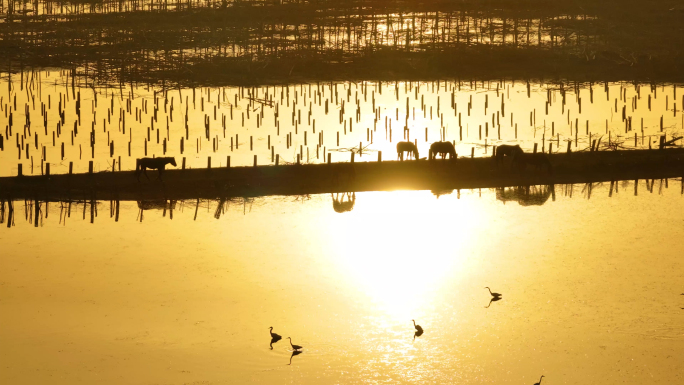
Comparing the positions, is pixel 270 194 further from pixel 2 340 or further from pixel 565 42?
pixel 565 42

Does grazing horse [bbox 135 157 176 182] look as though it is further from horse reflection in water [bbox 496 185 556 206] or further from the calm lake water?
horse reflection in water [bbox 496 185 556 206]

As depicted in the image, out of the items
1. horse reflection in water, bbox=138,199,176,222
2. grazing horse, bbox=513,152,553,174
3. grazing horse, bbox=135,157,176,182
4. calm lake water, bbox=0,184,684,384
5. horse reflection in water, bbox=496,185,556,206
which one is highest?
grazing horse, bbox=513,152,553,174

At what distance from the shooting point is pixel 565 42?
131 feet

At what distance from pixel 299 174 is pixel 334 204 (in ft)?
4.71

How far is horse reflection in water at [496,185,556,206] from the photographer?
79.1 feet

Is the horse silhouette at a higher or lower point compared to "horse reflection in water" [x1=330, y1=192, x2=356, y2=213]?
lower

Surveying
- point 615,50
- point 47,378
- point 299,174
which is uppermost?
point 615,50

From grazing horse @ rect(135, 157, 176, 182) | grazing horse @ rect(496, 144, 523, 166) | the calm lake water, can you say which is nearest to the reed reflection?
the calm lake water

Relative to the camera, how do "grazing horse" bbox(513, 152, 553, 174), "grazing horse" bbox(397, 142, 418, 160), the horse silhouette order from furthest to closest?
"grazing horse" bbox(397, 142, 418, 160), "grazing horse" bbox(513, 152, 553, 174), the horse silhouette

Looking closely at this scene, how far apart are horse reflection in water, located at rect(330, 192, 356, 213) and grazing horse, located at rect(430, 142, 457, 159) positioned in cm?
238

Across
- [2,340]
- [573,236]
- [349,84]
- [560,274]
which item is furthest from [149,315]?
[349,84]

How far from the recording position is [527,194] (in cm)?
2470

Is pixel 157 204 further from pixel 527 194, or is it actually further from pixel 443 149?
pixel 527 194

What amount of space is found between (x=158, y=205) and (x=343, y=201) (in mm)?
4067
